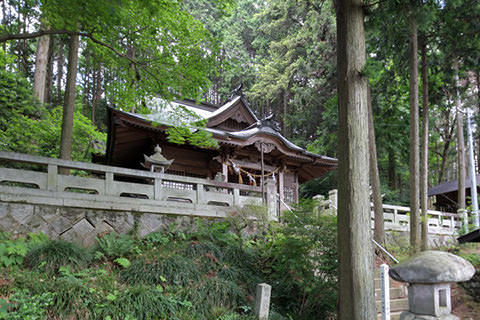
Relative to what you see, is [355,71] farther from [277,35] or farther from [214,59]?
[277,35]

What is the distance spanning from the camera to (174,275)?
630 centimetres

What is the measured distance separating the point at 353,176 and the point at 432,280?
1.61 meters

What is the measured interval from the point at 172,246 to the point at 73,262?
207 centimetres

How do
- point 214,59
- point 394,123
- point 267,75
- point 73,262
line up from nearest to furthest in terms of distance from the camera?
point 73,262 → point 214,59 → point 394,123 → point 267,75

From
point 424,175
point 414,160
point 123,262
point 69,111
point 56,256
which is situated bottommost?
point 123,262

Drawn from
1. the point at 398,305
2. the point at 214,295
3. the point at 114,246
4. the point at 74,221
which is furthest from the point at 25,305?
the point at 398,305

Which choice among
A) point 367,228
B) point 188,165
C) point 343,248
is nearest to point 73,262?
point 343,248

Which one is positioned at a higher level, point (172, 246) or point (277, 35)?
point (277, 35)

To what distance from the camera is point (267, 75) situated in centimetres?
2377

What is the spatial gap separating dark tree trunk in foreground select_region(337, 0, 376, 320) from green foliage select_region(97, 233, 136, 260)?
14.2 feet

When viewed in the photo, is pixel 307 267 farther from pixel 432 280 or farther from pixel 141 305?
pixel 141 305

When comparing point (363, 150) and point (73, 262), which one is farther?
point (73, 262)

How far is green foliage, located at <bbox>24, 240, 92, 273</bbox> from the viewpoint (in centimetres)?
571

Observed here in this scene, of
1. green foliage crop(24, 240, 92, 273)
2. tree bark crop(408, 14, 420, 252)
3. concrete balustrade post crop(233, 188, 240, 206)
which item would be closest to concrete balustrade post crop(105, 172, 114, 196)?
green foliage crop(24, 240, 92, 273)
